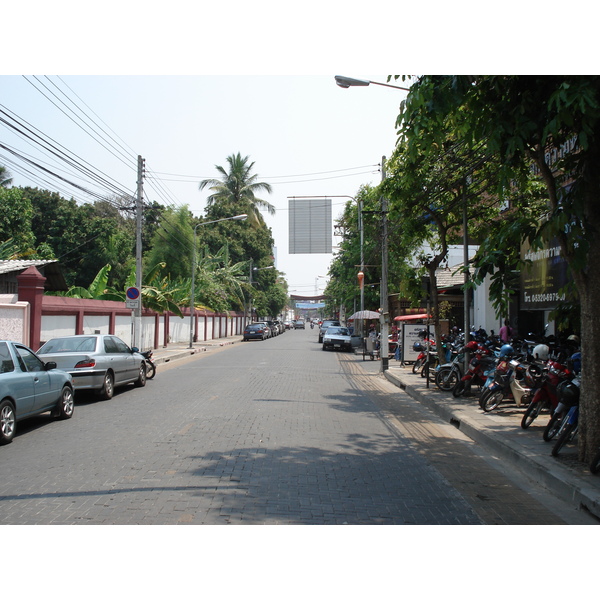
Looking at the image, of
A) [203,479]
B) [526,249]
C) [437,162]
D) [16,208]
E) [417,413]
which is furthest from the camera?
A: [16,208]

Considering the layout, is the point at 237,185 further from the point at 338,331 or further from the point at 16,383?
the point at 16,383

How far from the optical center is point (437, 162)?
14500mm

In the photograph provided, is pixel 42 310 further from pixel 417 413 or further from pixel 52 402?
pixel 417 413

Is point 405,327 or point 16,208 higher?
point 16,208

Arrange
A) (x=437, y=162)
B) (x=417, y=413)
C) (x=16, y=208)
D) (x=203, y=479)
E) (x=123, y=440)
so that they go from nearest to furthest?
(x=203, y=479)
(x=123, y=440)
(x=417, y=413)
(x=437, y=162)
(x=16, y=208)

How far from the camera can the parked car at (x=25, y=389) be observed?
27.6 feet

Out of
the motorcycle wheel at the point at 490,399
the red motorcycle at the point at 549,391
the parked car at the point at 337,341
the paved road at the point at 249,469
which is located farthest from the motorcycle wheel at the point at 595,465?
the parked car at the point at 337,341

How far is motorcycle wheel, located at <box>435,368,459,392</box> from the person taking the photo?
14770 millimetres

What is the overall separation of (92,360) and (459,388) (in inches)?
325

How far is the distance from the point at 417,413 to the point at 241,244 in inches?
1846

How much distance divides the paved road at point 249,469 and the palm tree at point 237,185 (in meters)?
45.7

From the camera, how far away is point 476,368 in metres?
13.3

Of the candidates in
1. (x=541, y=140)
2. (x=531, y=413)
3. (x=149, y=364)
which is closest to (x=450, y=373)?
(x=531, y=413)

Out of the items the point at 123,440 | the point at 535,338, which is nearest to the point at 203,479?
the point at 123,440
